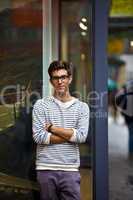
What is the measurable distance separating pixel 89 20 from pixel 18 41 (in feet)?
2.36

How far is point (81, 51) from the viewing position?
6.58 m

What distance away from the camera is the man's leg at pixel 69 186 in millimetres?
3699

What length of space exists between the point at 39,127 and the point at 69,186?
53cm

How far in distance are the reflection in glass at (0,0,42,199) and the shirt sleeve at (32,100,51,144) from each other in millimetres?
591

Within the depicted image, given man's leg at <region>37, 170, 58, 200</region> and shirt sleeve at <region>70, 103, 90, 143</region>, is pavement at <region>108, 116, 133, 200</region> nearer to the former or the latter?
man's leg at <region>37, 170, 58, 200</region>

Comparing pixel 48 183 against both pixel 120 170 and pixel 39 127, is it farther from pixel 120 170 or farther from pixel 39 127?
pixel 120 170

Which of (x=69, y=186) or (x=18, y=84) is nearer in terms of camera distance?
(x=69, y=186)

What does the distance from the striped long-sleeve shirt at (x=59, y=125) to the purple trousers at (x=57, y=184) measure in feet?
0.16

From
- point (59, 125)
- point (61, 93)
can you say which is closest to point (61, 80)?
point (61, 93)

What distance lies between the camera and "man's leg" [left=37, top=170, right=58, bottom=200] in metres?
3.69

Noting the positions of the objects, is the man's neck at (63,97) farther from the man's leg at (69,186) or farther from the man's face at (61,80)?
the man's leg at (69,186)

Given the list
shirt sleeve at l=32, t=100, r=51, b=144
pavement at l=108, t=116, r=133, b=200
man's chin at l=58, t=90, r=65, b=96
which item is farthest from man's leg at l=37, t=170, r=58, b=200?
pavement at l=108, t=116, r=133, b=200

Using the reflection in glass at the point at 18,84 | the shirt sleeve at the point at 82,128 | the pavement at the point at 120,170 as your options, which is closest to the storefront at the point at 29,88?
the reflection in glass at the point at 18,84

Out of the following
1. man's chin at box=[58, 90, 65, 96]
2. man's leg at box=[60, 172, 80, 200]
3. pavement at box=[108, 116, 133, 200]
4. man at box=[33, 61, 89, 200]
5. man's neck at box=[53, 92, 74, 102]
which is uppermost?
Result: man's chin at box=[58, 90, 65, 96]
